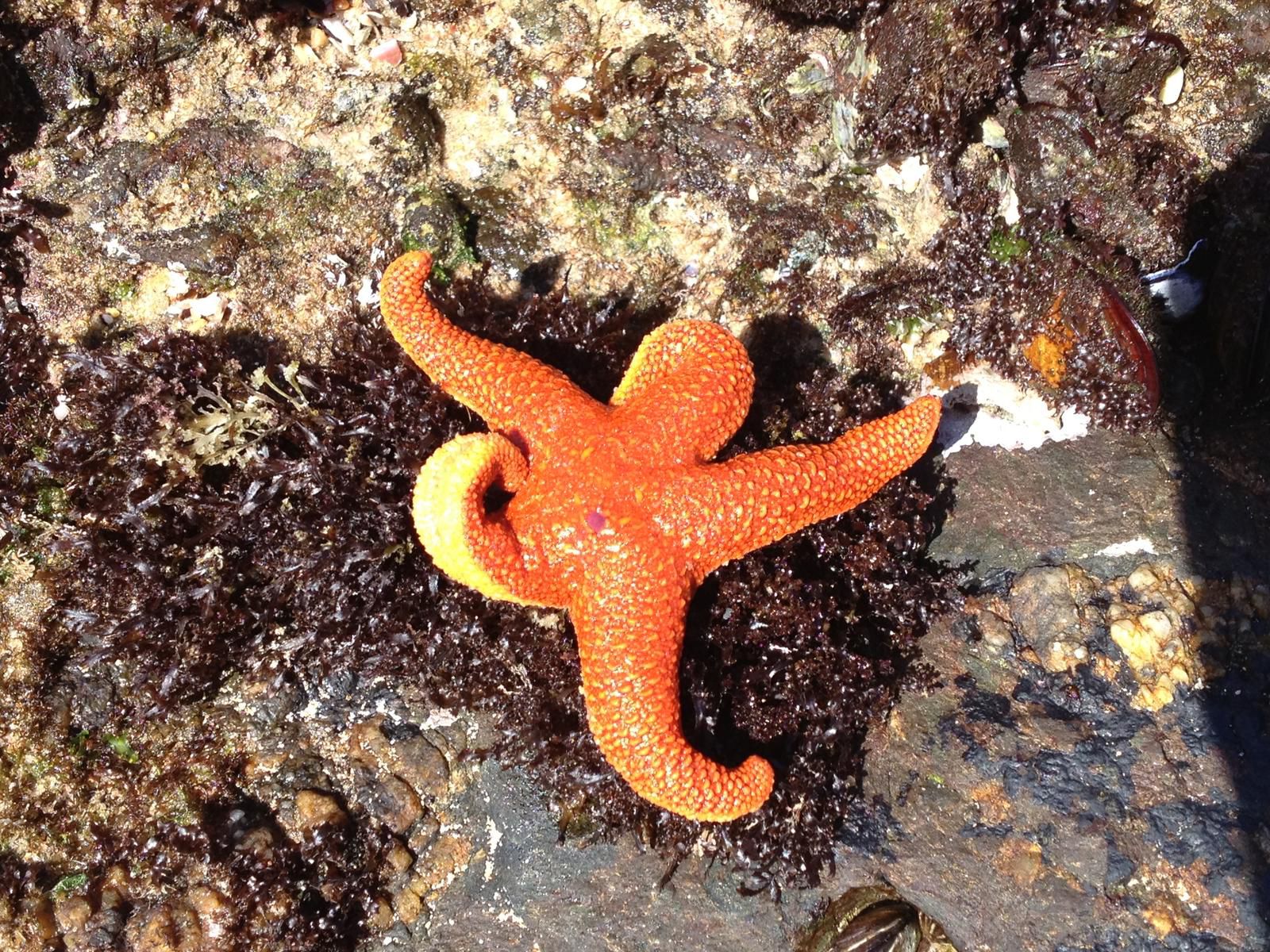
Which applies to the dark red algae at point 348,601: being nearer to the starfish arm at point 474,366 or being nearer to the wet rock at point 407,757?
the wet rock at point 407,757

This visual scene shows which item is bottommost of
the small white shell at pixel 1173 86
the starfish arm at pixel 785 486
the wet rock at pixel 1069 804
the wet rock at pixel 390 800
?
the wet rock at pixel 1069 804

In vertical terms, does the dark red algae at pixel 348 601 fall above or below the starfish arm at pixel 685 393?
below

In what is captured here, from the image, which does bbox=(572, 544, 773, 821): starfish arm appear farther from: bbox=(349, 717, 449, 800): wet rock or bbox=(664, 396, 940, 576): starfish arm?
bbox=(349, 717, 449, 800): wet rock

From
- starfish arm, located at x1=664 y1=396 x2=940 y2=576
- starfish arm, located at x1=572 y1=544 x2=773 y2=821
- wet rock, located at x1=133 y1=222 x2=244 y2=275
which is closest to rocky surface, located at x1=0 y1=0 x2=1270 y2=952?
wet rock, located at x1=133 y1=222 x2=244 y2=275

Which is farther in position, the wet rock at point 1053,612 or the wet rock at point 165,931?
the wet rock at point 1053,612

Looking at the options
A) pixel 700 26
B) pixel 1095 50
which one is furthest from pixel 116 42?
pixel 1095 50

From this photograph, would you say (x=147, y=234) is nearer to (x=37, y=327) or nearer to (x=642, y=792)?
(x=37, y=327)

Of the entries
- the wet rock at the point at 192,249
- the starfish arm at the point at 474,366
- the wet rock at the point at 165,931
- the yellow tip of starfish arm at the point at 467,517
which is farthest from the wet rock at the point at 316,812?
the wet rock at the point at 192,249
